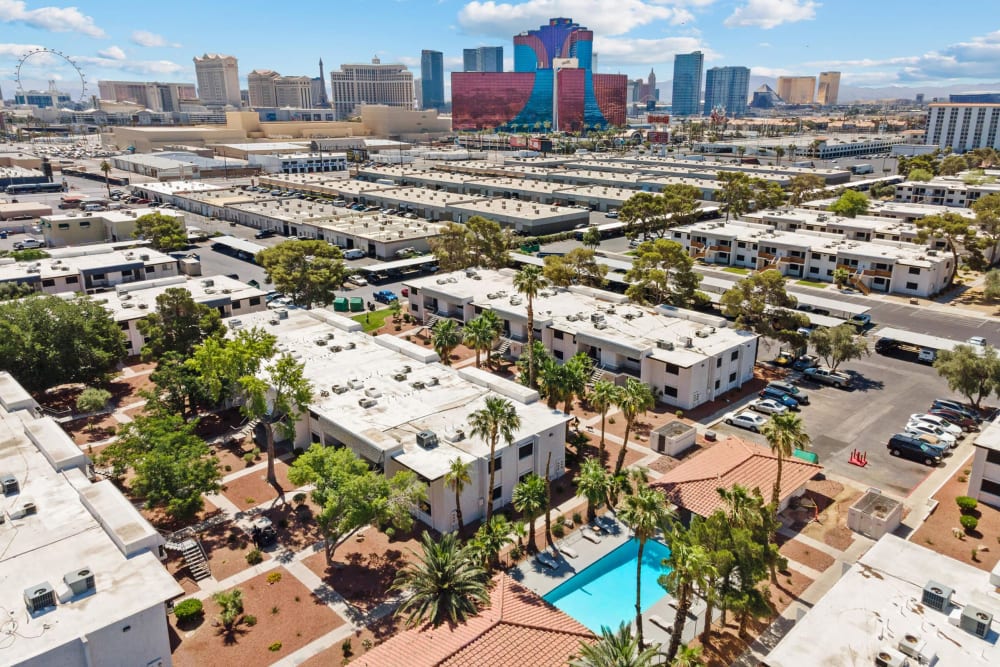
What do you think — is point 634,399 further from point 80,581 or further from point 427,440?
point 80,581

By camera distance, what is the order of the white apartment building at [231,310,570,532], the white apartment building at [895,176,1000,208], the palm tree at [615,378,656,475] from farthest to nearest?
1. the white apartment building at [895,176,1000,208]
2. the white apartment building at [231,310,570,532]
3. the palm tree at [615,378,656,475]

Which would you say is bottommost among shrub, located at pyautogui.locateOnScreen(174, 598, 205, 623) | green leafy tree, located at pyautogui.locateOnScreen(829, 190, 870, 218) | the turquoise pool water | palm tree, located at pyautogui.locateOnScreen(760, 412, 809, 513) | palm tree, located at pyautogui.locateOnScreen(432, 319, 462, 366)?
the turquoise pool water

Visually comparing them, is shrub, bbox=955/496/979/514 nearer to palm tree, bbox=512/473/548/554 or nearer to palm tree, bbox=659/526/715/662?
palm tree, bbox=659/526/715/662

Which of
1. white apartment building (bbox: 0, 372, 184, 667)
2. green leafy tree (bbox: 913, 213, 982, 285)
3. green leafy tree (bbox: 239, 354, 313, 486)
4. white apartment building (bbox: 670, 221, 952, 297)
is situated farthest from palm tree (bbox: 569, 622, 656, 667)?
green leafy tree (bbox: 913, 213, 982, 285)

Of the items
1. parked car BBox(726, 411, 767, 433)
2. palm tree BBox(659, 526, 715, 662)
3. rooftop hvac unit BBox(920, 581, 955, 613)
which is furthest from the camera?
parked car BBox(726, 411, 767, 433)

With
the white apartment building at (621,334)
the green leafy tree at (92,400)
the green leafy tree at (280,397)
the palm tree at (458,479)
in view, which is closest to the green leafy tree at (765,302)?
the white apartment building at (621,334)

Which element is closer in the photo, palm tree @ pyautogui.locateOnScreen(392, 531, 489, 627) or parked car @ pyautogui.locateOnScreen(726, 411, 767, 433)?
palm tree @ pyautogui.locateOnScreen(392, 531, 489, 627)

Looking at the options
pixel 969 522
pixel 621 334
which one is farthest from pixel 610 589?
pixel 621 334
